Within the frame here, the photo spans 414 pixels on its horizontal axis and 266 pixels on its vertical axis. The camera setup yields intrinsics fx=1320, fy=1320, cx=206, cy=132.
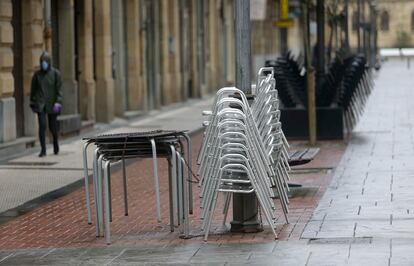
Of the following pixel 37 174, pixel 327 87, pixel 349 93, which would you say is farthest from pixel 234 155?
pixel 327 87

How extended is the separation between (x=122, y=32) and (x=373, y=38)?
4168 centimetres

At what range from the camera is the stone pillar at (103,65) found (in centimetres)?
2964

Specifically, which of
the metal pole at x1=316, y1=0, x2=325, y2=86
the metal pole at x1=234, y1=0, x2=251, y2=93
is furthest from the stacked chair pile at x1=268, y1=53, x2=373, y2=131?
the metal pole at x1=234, y1=0, x2=251, y2=93

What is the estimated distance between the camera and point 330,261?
9.74 meters

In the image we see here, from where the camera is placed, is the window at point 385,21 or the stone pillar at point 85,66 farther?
the window at point 385,21

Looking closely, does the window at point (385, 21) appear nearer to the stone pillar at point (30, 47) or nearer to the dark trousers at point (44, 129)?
the stone pillar at point (30, 47)

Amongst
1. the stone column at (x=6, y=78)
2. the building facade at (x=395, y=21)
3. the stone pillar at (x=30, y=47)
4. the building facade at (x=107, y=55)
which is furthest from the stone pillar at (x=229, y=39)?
the building facade at (x=395, y=21)

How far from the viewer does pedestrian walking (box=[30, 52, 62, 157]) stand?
69.7 ft

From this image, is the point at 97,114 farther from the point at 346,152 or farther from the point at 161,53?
the point at 346,152

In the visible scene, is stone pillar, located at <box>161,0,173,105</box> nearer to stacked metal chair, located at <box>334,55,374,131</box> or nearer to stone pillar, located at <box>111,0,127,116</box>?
stone pillar, located at <box>111,0,127,116</box>

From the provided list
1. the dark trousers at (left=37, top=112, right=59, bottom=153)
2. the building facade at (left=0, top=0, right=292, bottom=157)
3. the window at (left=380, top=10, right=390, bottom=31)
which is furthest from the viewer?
the window at (left=380, top=10, right=390, bottom=31)

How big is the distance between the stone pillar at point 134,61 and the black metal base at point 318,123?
1099cm

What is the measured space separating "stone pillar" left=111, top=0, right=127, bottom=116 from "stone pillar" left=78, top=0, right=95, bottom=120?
2.84 m

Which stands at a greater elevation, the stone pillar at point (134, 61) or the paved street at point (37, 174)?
the stone pillar at point (134, 61)
